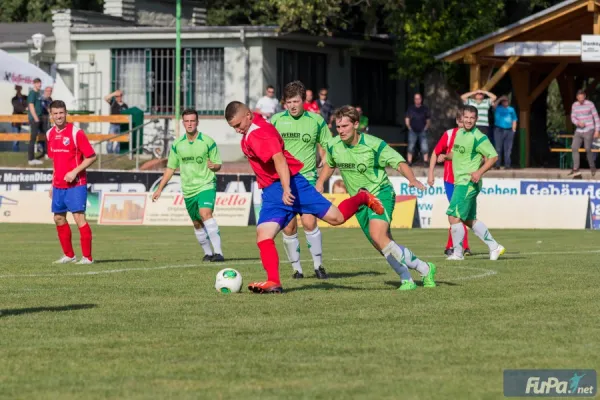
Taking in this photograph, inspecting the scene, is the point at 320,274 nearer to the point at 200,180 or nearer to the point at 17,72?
the point at 200,180

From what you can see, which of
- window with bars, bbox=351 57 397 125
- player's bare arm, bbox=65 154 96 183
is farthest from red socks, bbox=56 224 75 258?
window with bars, bbox=351 57 397 125

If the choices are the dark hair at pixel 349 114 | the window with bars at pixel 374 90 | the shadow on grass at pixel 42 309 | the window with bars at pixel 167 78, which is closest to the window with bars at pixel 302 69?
the window with bars at pixel 167 78

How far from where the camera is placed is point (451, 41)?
130 ft

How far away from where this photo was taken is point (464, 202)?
17.4 metres

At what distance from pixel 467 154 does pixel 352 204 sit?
5.70m

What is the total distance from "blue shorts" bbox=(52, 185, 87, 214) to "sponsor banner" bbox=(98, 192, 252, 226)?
537 inches

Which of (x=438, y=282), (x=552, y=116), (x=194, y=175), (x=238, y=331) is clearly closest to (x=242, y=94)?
(x=194, y=175)

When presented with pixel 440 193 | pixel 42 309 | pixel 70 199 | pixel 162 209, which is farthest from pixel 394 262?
pixel 162 209

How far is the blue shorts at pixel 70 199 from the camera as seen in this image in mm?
16453

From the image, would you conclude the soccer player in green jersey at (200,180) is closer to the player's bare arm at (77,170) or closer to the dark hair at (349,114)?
the player's bare arm at (77,170)

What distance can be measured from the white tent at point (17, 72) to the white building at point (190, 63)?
15.2 ft

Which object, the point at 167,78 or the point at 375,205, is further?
the point at 167,78

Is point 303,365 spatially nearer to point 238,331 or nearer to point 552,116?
point 238,331

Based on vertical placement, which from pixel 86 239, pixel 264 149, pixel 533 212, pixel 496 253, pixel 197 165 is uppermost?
pixel 264 149
